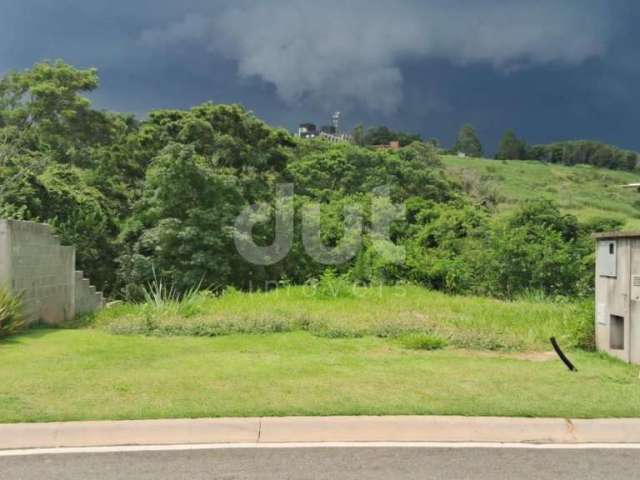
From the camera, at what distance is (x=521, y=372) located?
8477 mm

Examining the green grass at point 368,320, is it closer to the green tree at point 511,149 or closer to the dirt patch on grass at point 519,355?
the dirt patch on grass at point 519,355

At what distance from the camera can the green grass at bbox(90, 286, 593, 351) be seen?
1099 centimetres

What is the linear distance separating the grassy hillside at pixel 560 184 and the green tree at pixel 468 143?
22.1 m

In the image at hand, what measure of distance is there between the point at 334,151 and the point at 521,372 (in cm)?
3402

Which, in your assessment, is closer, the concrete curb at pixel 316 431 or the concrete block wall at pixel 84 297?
the concrete curb at pixel 316 431

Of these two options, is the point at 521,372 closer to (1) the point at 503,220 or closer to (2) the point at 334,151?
(1) the point at 503,220

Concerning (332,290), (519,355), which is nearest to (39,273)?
(332,290)

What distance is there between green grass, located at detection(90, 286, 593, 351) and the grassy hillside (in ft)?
125

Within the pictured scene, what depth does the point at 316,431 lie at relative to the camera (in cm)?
626

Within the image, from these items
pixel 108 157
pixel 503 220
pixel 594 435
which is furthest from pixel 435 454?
pixel 108 157

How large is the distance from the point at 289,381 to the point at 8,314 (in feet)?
19.7

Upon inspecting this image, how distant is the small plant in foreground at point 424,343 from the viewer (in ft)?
33.9

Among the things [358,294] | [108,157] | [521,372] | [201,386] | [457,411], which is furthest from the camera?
[108,157]

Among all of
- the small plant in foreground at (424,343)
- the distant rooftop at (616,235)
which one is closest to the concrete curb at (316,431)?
the distant rooftop at (616,235)
